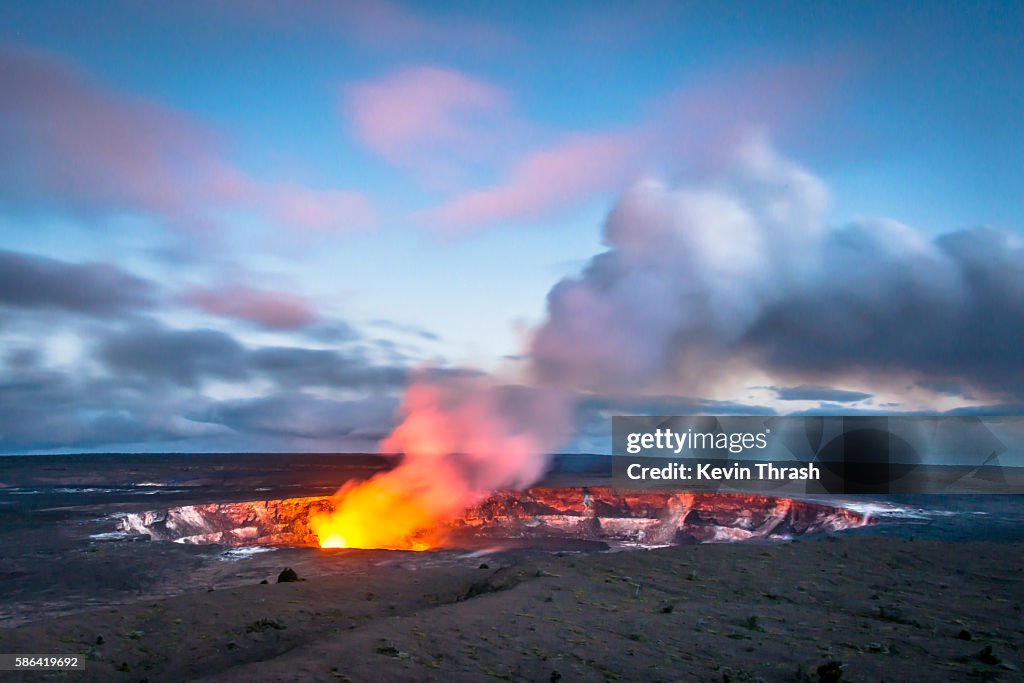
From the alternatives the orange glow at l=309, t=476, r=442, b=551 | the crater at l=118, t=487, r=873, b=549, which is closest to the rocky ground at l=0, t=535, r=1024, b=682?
the crater at l=118, t=487, r=873, b=549

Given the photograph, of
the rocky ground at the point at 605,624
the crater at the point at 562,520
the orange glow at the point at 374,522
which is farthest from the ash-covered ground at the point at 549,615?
the orange glow at the point at 374,522

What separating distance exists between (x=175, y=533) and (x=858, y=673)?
1337 inches

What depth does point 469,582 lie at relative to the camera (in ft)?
56.4

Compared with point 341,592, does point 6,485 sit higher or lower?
lower

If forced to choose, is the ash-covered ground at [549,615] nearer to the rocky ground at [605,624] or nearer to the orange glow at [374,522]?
the rocky ground at [605,624]

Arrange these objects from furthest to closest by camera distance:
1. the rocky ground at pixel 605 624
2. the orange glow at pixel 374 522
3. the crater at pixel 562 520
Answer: the orange glow at pixel 374 522, the crater at pixel 562 520, the rocky ground at pixel 605 624

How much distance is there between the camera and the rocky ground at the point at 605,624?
8.52m

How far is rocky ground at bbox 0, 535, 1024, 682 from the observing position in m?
8.52

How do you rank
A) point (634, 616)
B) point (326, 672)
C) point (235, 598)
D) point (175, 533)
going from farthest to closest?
point (175, 533)
point (235, 598)
point (634, 616)
point (326, 672)

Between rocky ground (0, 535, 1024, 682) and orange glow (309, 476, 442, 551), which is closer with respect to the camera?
rocky ground (0, 535, 1024, 682)

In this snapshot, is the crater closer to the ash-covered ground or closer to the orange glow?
the orange glow

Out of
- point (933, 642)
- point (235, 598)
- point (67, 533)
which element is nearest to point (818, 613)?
point (933, 642)

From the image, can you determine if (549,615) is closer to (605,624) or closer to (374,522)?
(605,624)

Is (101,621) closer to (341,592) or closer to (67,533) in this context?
(341,592)
